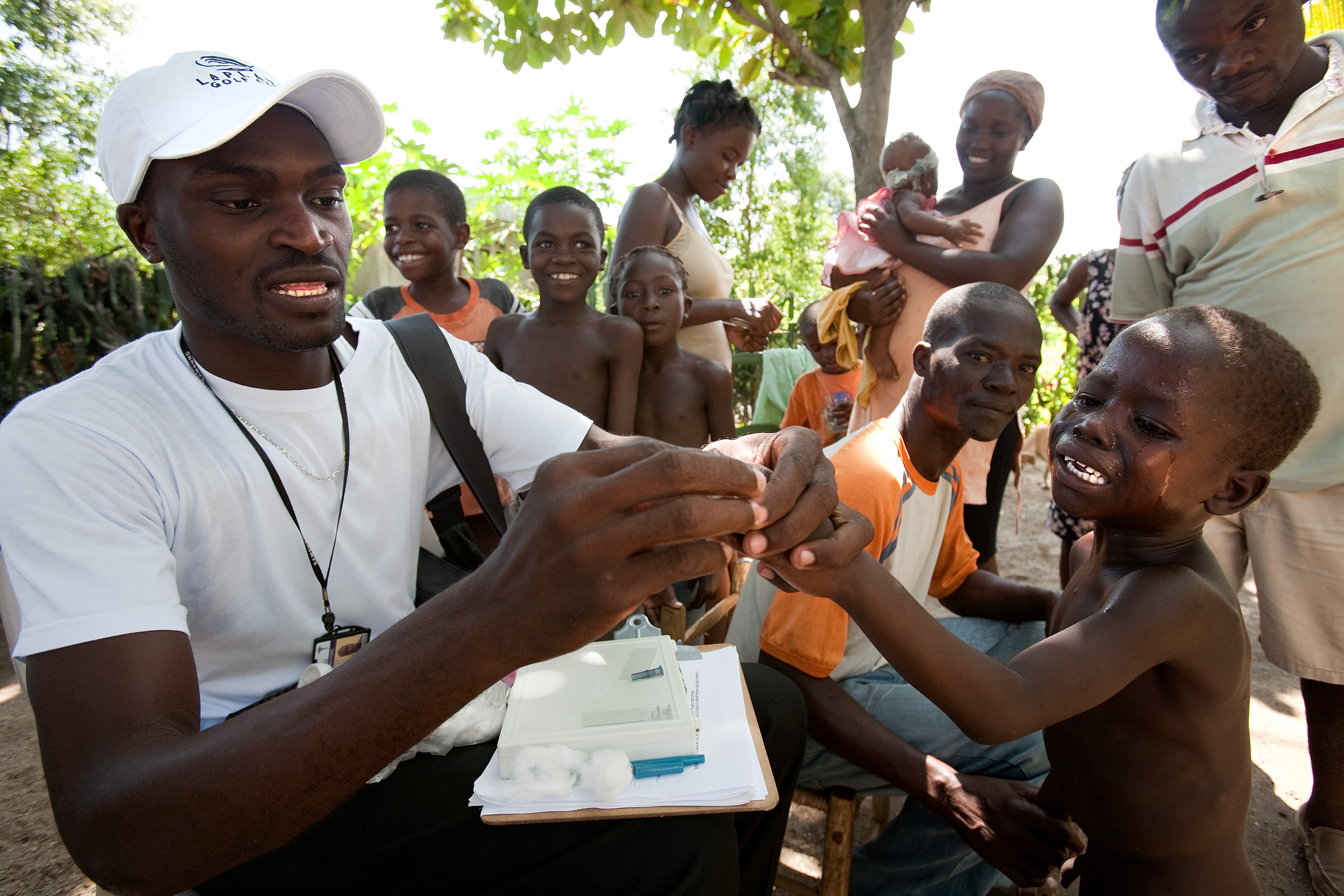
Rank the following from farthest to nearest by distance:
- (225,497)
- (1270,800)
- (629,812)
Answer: (1270,800), (225,497), (629,812)

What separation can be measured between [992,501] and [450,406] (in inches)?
97.8

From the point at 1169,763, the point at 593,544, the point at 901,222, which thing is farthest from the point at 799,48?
the point at 593,544

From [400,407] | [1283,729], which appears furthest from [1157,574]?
[1283,729]

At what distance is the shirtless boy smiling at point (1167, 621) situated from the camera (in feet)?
5.07

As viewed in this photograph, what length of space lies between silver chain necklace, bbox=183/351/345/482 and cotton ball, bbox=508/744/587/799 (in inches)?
29.7

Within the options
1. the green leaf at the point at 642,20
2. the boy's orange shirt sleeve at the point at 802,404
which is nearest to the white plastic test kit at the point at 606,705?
the boy's orange shirt sleeve at the point at 802,404

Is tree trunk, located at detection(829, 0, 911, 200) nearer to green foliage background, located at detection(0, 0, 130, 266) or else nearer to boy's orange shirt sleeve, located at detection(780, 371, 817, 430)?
boy's orange shirt sleeve, located at detection(780, 371, 817, 430)

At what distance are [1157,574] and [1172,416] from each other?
34cm

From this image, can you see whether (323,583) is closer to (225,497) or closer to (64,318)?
(225,497)

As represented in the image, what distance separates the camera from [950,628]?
2.52 meters

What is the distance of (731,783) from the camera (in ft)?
4.30

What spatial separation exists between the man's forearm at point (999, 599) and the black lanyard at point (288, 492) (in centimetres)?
194

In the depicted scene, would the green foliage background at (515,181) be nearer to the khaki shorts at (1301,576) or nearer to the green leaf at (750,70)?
the green leaf at (750,70)

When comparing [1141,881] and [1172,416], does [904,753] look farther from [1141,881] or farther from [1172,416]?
[1172,416]
